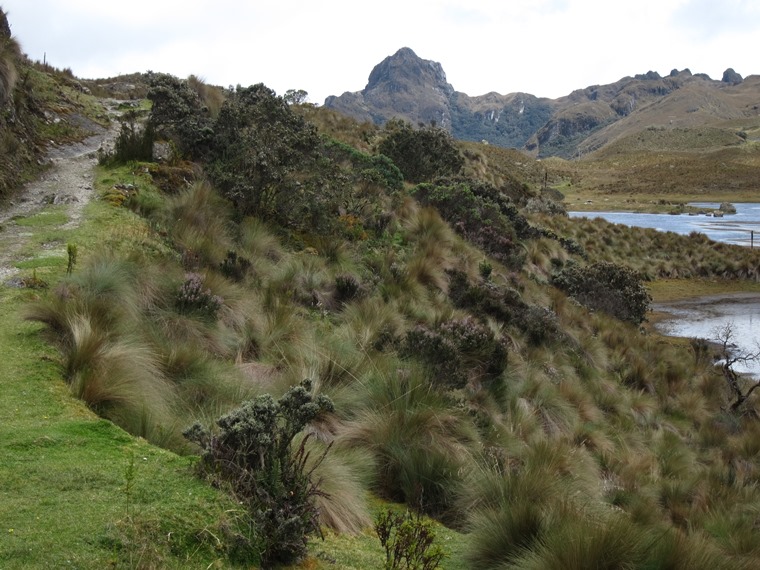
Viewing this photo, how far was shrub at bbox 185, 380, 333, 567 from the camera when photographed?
9.09ft

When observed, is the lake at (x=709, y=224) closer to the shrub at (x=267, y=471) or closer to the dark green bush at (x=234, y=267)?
the dark green bush at (x=234, y=267)

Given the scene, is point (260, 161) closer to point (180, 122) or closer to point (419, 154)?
point (180, 122)

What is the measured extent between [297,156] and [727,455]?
313 inches

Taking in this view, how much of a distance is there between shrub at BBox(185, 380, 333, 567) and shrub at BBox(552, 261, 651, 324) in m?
12.7

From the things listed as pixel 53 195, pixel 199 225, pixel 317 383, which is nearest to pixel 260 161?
pixel 199 225

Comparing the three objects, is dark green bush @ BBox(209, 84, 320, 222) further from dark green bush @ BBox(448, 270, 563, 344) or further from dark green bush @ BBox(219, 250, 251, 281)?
dark green bush @ BBox(448, 270, 563, 344)

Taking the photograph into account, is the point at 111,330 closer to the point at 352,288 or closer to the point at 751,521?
the point at 352,288

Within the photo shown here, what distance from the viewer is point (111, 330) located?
4.84m

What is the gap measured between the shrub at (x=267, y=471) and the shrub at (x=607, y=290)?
12655mm

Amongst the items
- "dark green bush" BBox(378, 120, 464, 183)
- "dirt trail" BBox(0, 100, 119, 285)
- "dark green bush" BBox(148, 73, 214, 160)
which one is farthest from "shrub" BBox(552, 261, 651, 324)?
"dirt trail" BBox(0, 100, 119, 285)

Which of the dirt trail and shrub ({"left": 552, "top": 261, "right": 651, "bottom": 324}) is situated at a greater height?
the dirt trail

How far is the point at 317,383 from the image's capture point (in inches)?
210

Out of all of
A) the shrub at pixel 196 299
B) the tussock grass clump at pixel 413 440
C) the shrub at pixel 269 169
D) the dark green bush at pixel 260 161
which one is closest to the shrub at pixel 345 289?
the shrub at pixel 269 169

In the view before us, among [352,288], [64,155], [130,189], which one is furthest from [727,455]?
[64,155]
